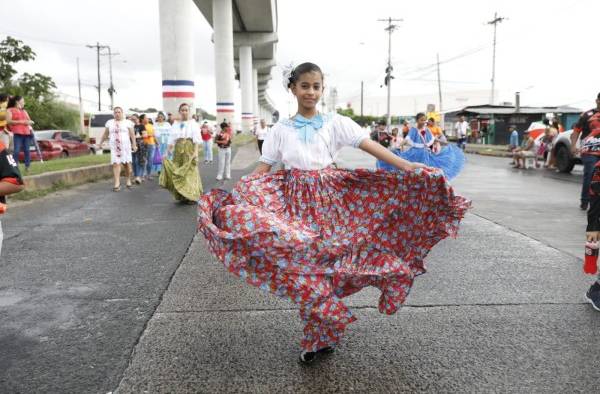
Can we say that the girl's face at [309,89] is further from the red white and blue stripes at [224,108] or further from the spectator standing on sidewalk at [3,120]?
the red white and blue stripes at [224,108]

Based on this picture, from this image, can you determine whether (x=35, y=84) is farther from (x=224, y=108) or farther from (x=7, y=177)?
(x=7, y=177)

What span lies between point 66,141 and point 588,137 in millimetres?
22828

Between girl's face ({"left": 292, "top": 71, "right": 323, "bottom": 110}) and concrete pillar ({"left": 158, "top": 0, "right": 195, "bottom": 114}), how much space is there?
16152 mm

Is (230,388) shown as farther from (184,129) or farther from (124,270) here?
(184,129)

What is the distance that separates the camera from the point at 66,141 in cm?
2403

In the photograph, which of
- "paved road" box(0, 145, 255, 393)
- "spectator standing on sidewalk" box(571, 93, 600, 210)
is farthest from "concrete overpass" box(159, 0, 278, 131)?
"spectator standing on sidewalk" box(571, 93, 600, 210)

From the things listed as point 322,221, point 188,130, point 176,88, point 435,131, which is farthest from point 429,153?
point 176,88

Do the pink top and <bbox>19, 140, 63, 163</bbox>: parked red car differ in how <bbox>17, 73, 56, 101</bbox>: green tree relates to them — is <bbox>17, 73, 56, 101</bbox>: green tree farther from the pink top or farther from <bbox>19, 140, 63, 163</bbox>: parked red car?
the pink top

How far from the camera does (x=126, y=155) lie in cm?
1194

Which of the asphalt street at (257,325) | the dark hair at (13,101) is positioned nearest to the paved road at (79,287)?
the asphalt street at (257,325)

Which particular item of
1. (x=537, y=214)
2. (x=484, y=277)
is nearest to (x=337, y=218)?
(x=484, y=277)

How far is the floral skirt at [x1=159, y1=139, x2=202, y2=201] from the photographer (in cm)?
975

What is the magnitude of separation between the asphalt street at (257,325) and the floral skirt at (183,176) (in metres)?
3.10

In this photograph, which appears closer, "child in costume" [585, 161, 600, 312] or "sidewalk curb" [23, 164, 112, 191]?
"child in costume" [585, 161, 600, 312]
